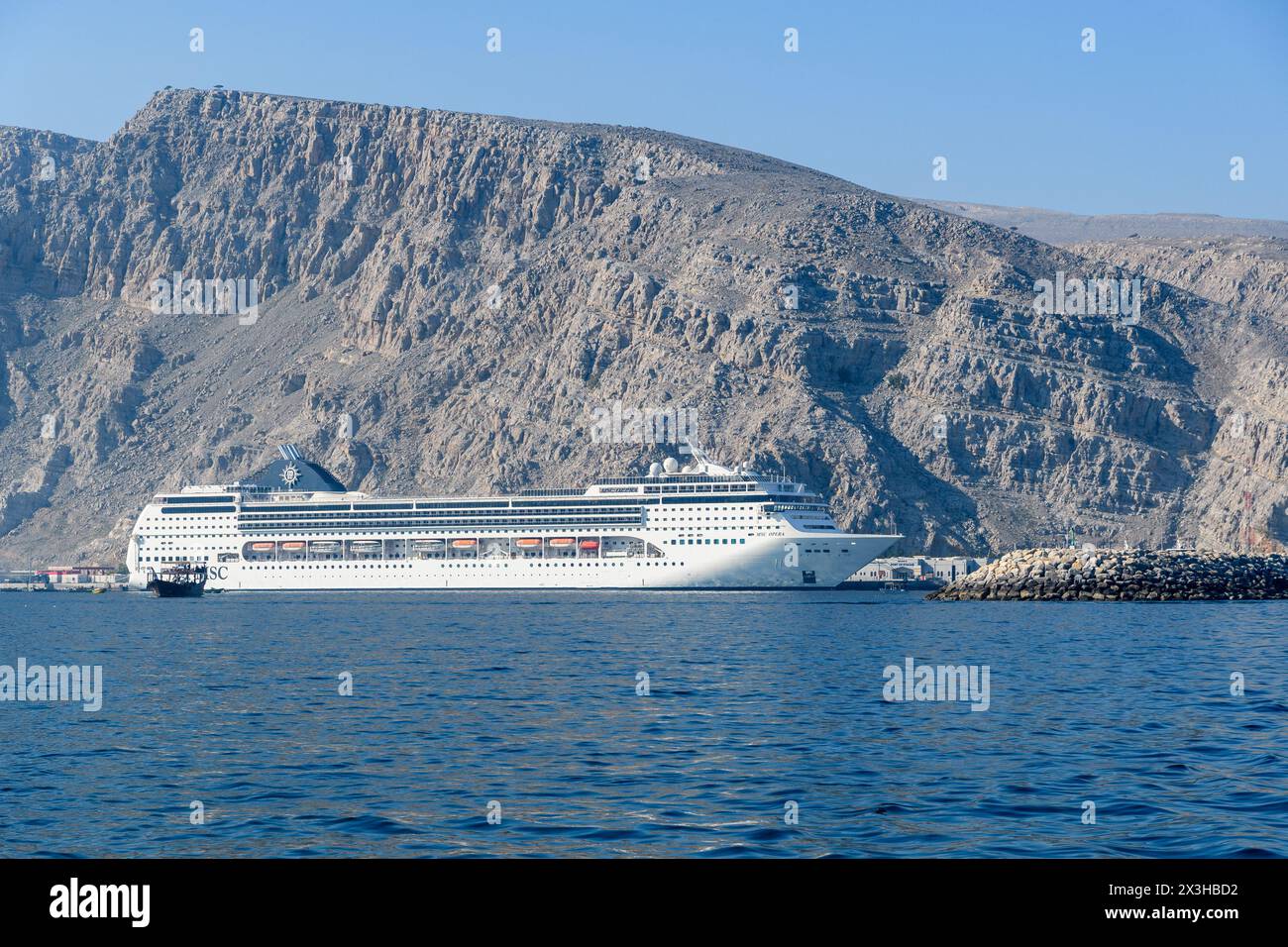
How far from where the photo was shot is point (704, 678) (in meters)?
45.6

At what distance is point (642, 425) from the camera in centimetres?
16688

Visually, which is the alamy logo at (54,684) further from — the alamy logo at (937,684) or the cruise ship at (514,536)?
the cruise ship at (514,536)

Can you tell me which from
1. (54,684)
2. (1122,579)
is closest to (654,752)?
(54,684)

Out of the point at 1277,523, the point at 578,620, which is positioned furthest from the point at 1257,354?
the point at 578,620

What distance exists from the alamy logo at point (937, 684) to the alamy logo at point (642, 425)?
112m

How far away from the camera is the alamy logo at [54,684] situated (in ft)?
138

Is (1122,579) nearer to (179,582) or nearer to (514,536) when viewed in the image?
(514,536)

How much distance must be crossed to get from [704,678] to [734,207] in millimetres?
157602
